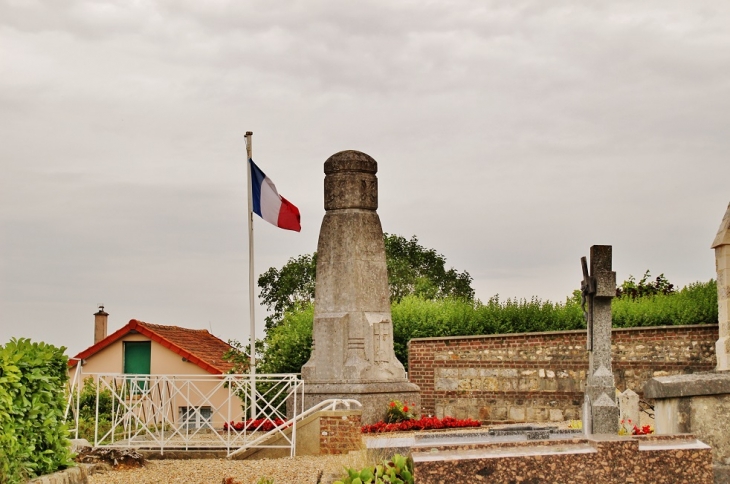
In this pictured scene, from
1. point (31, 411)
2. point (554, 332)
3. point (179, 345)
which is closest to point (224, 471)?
point (31, 411)

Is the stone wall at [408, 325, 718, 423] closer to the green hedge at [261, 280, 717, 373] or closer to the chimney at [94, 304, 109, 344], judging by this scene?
the green hedge at [261, 280, 717, 373]

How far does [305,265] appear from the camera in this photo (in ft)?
118

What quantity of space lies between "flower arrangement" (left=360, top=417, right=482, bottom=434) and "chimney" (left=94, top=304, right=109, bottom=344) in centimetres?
2147

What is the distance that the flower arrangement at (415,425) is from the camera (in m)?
16.1

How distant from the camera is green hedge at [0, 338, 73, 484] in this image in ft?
27.9

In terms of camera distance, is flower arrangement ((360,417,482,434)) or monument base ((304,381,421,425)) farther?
monument base ((304,381,421,425))

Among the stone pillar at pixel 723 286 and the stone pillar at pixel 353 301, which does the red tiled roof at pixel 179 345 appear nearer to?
the stone pillar at pixel 353 301

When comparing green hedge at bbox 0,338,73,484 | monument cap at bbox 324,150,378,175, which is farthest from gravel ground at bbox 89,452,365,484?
monument cap at bbox 324,150,378,175

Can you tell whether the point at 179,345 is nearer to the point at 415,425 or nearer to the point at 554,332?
the point at 554,332

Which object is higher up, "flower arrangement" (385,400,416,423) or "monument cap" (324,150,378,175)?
"monument cap" (324,150,378,175)

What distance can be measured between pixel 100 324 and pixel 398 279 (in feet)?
36.5

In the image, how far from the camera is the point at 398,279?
3559cm

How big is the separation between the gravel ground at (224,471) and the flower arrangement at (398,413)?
3.34m

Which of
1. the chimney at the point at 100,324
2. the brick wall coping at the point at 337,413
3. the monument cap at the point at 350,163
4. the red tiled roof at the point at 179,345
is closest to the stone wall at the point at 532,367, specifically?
the monument cap at the point at 350,163
